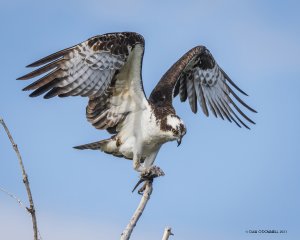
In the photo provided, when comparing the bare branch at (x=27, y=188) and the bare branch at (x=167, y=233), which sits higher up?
the bare branch at (x=167, y=233)

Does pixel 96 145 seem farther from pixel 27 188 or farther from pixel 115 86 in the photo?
pixel 27 188

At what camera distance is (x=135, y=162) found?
9.30 metres

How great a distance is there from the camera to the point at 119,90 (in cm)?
942

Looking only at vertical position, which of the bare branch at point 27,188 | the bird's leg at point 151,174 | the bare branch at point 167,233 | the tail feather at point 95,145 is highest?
the tail feather at point 95,145

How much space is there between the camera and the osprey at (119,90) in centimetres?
848

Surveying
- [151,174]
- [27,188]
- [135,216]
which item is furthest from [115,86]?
[27,188]

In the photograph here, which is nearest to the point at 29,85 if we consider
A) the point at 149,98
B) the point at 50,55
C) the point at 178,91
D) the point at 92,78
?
the point at 50,55

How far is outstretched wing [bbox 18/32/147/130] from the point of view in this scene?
830cm

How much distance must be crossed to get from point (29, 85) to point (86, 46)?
101 centimetres

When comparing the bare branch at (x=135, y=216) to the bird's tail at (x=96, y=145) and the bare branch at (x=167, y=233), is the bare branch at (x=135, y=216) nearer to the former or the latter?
the bare branch at (x=167, y=233)

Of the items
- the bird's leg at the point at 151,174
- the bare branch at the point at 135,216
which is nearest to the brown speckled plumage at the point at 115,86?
the bird's leg at the point at 151,174

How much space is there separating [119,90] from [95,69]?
2.51 ft

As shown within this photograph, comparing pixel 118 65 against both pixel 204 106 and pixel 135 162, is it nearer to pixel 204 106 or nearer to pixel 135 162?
pixel 135 162

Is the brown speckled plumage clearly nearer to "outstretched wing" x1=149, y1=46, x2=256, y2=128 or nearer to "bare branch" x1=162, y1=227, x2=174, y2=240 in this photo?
"outstretched wing" x1=149, y1=46, x2=256, y2=128
